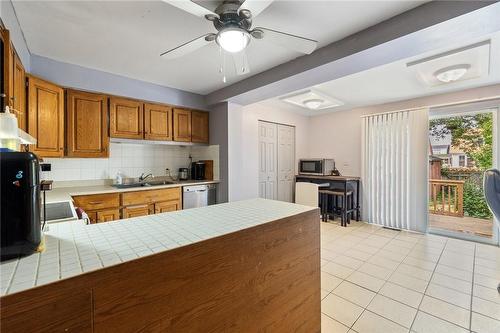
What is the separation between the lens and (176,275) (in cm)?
78

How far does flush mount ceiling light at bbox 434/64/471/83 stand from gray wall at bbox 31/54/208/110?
3.43m

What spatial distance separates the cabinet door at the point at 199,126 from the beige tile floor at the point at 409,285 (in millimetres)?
2632

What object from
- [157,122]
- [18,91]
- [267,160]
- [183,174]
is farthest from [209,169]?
[18,91]

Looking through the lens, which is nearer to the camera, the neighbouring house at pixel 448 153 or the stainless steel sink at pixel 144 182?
the stainless steel sink at pixel 144 182

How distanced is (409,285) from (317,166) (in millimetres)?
2895

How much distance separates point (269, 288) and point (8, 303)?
95 centimetres

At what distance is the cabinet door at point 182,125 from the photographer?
142 inches

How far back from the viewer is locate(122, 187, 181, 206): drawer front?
289 cm

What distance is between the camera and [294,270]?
1272mm

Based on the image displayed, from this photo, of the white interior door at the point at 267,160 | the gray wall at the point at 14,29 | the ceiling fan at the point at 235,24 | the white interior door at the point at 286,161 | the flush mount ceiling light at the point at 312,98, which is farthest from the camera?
the white interior door at the point at 286,161

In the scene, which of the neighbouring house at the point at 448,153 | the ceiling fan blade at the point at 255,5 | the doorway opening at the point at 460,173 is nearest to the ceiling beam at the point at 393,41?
the ceiling fan blade at the point at 255,5

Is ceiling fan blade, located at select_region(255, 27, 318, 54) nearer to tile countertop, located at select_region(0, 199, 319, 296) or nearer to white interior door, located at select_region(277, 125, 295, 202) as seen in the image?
tile countertop, located at select_region(0, 199, 319, 296)

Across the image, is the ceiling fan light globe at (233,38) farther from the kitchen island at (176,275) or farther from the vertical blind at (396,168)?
the vertical blind at (396,168)

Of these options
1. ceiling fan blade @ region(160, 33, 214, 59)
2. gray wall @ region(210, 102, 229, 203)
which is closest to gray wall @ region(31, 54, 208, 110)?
gray wall @ region(210, 102, 229, 203)
